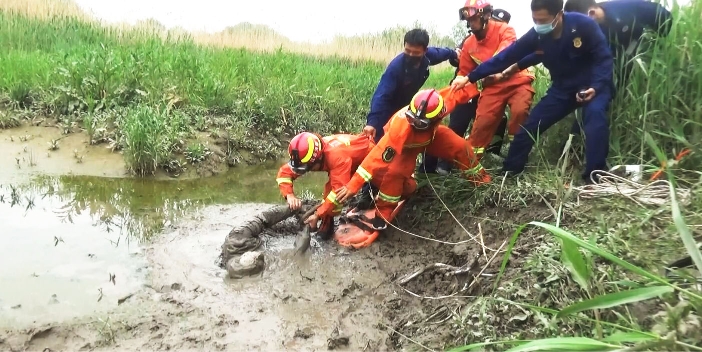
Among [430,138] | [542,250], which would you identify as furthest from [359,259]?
[542,250]

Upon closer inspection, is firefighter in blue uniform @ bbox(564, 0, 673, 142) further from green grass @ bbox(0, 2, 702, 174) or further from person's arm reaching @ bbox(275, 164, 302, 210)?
person's arm reaching @ bbox(275, 164, 302, 210)

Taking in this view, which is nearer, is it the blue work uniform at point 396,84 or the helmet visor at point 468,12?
the helmet visor at point 468,12

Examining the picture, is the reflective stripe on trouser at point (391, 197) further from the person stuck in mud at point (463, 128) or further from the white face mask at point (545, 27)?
the white face mask at point (545, 27)

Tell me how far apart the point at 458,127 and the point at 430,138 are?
967 millimetres

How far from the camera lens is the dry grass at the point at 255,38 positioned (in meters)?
11.4

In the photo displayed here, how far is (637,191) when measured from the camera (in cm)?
311

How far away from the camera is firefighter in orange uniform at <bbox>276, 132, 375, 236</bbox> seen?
456cm

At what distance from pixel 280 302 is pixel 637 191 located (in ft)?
7.52

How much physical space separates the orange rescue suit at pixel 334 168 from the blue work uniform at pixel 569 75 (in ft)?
3.99

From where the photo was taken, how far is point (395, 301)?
140 inches

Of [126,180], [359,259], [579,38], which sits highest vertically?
[579,38]

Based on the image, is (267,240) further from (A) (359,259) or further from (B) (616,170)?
(B) (616,170)

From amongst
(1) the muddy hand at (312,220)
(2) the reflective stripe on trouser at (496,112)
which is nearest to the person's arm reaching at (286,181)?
(1) the muddy hand at (312,220)

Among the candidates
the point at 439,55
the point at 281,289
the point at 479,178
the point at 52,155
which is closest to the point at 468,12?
the point at 439,55
